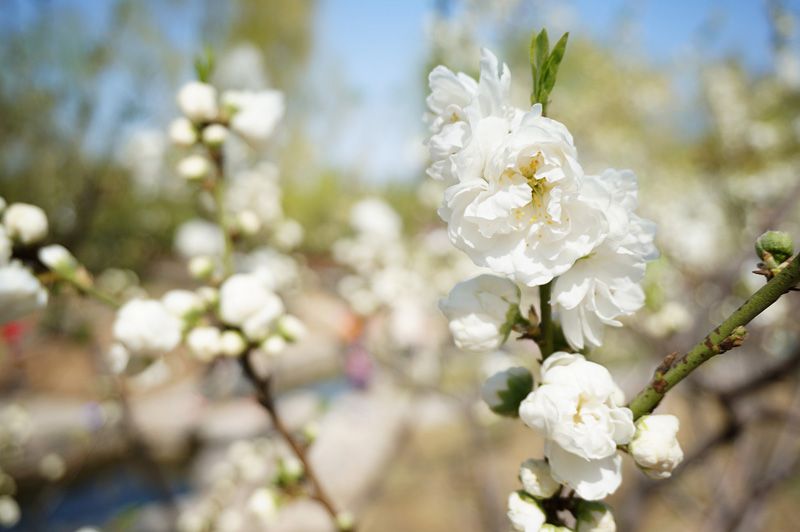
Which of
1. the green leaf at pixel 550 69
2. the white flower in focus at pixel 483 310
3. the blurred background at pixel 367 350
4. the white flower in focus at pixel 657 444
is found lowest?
the blurred background at pixel 367 350

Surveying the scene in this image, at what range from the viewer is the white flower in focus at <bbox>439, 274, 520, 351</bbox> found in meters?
0.55

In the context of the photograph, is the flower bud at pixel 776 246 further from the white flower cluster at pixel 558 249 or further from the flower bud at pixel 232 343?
the flower bud at pixel 232 343

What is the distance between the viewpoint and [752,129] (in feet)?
20.7

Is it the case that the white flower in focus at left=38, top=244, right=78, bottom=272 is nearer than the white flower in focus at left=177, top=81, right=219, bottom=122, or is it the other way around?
the white flower in focus at left=38, top=244, right=78, bottom=272

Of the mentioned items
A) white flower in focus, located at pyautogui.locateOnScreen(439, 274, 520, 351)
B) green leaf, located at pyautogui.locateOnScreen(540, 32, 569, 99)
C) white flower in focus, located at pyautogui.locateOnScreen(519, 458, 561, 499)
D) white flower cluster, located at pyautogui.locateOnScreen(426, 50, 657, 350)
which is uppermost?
green leaf, located at pyautogui.locateOnScreen(540, 32, 569, 99)

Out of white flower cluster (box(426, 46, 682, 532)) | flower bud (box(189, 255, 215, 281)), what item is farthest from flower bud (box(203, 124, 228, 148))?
white flower cluster (box(426, 46, 682, 532))

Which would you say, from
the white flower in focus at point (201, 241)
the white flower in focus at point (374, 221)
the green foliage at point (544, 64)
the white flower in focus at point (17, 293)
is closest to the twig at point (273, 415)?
the white flower in focus at point (17, 293)

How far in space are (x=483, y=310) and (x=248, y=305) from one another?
1.14 feet

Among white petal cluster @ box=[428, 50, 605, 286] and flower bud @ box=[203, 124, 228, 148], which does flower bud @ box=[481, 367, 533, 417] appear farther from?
flower bud @ box=[203, 124, 228, 148]

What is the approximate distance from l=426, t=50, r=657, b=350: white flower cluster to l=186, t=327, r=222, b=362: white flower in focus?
42 cm

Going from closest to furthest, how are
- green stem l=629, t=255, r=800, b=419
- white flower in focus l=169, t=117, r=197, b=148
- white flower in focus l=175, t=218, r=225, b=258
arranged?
1. green stem l=629, t=255, r=800, b=419
2. white flower in focus l=169, t=117, r=197, b=148
3. white flower in focus l=175, t=218, r=225, b=258

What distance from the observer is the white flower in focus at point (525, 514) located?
0.49 metres

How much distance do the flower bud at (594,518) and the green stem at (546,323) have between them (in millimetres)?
151

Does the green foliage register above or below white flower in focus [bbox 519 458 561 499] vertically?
above
